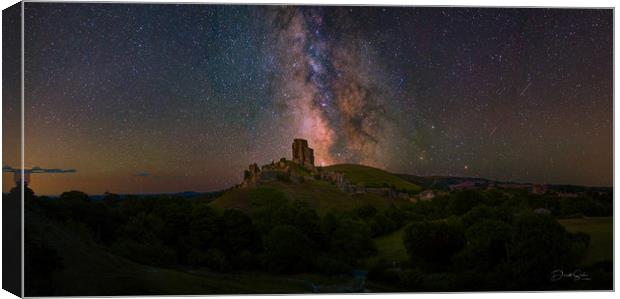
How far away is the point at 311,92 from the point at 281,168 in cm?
131

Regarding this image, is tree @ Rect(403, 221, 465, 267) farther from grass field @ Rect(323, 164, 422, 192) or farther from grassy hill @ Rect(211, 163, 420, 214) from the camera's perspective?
grass field @ Rect(323, 164, 422, 192)

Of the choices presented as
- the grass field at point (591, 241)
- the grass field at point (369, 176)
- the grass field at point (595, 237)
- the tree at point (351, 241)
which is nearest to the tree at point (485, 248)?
the grass field at point (591, 241)

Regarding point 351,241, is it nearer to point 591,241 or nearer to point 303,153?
point 303,153

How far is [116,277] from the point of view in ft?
54.9

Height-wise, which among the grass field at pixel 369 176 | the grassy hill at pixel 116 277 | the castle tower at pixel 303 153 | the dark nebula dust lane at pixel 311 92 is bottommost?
the grassy hill at pixel 116 277

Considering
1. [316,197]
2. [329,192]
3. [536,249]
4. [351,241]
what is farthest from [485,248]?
[316,197]

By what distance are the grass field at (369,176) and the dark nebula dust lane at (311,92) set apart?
0.15 m

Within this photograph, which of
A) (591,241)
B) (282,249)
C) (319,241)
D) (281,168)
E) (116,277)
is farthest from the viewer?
(591,241)

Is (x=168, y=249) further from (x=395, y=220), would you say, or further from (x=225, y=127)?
(x=395, y=220)

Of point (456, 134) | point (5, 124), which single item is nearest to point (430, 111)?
point (456, 134)

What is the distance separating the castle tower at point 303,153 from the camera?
1752cm

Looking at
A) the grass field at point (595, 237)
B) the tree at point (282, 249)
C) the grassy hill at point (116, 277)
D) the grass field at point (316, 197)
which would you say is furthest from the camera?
the grass field at point (595, 237)

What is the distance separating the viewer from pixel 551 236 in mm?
17531

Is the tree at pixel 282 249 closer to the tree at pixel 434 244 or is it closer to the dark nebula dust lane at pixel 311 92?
the dark nebula dust lane at pixel 311 92
